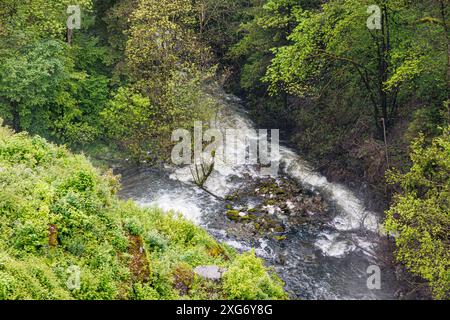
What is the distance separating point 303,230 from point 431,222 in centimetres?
630

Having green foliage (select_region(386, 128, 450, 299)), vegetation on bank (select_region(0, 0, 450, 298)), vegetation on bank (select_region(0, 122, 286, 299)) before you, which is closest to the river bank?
vegetation on bank (select_region(0, 0, 450, 298))

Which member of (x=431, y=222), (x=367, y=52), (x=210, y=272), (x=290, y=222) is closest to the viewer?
(x=210, y=272)

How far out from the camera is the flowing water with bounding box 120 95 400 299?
15.1 metres

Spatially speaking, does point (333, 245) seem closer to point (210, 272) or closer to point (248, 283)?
point (248, 283)

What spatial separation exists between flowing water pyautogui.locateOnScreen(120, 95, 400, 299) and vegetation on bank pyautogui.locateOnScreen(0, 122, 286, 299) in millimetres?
3110

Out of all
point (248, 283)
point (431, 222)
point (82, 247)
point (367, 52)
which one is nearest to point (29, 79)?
point (82, 247)

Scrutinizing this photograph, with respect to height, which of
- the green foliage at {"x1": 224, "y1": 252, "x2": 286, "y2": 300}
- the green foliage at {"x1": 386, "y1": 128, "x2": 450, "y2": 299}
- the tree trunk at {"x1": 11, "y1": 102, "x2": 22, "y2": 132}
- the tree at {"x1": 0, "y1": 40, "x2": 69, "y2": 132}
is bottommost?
the green foliage at {"x1": 224, "y1": 252, "x2": 286, "y2": 300}

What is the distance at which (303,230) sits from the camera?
18172 millimetres

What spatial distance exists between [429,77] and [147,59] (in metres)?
13.9

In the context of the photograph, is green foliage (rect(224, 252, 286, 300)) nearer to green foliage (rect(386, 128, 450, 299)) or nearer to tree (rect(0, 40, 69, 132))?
green foliage (rect(386, 128, 450, 299))

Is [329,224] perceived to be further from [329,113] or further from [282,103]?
[282,103]

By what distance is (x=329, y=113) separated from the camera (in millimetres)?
22750

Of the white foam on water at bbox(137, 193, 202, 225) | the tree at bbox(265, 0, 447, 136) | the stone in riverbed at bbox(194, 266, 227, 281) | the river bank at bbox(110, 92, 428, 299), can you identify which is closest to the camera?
the stone in riverbed at bbox(194, 266, 227, 281)

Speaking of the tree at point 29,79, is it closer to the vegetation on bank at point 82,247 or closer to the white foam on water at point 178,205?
the vegetation on bank at point 82,247
